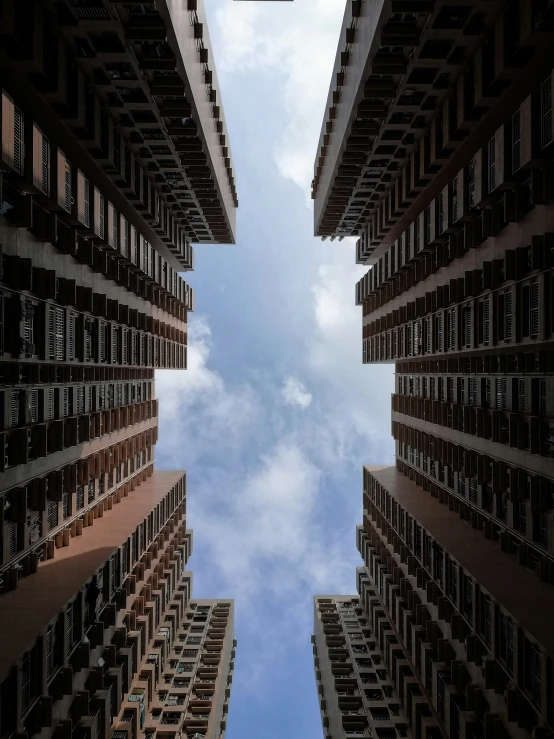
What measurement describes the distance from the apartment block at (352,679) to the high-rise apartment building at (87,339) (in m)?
12.6

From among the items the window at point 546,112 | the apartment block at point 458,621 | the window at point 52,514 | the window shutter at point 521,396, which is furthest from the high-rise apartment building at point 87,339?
the window shutter at point 521,396

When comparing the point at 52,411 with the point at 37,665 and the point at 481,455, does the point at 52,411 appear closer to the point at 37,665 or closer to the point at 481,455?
the point at 37,665

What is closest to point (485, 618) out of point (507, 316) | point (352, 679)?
point (507, 316)

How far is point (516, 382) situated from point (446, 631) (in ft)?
70.5

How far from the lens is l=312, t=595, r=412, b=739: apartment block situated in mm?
47812

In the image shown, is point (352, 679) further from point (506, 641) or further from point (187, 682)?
point (506, 641)

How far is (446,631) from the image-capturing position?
4069 cm

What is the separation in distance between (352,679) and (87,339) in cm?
4396

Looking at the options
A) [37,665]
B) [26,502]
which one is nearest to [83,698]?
[37,665]

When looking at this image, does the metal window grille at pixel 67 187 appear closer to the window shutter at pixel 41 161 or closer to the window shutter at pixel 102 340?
the window shutter at pixel 41 161

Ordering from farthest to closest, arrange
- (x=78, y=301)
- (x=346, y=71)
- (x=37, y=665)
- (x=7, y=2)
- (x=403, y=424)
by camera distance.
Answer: (x=403, y=424), (x=346, y=71), (x=78, y=301), (x=37, y=665), (x=7, y=2)

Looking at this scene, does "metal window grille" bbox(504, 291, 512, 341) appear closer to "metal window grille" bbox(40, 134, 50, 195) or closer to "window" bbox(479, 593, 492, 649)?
"window" bbox(479, 593, 492, 649)

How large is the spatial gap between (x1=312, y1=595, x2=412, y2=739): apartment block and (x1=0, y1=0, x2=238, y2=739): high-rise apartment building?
12647mm

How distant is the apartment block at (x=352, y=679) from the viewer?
47812 mm
